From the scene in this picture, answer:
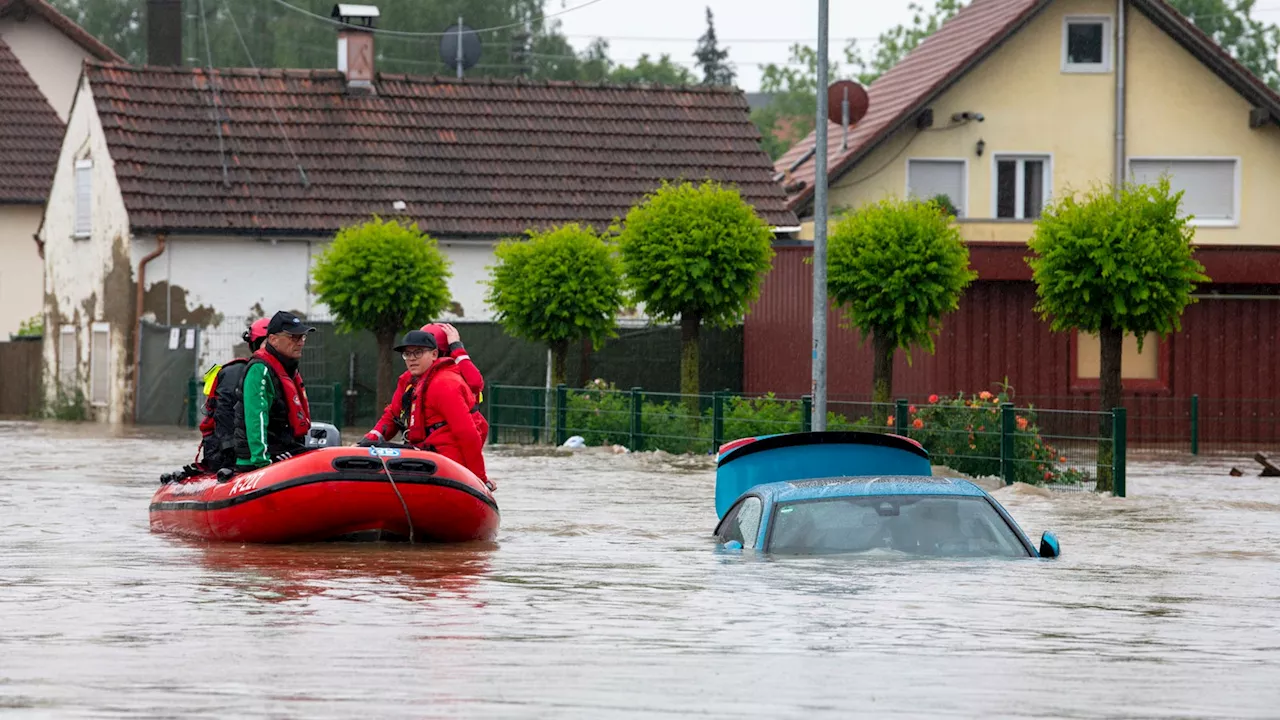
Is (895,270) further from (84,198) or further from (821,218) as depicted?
(84,198)

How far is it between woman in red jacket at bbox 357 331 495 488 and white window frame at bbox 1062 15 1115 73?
2624 centimetres

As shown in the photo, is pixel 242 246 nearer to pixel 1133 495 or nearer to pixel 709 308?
pixel 709 308

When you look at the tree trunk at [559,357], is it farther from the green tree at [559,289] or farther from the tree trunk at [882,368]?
the tree trunk at [882,368]

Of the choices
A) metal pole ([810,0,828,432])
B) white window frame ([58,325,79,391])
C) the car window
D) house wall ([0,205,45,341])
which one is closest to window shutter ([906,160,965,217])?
metal pole ([810,0,828,432])

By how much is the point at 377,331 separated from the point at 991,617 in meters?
23.9

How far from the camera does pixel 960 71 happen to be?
40.0m

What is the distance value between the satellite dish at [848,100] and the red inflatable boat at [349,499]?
26.5m

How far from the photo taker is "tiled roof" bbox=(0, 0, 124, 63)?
5697 cm

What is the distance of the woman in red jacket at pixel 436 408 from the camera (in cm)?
1628

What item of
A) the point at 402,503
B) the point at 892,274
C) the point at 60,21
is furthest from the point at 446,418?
the point at 60,21

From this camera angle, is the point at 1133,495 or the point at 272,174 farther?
the point at 272,174

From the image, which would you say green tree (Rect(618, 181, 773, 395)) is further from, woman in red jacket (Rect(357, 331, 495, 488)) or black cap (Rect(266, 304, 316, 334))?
black cap (Rect(266, 304, 316, 334))

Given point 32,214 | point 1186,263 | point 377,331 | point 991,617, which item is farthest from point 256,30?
point 991,617

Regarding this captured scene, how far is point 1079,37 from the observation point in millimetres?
41031
